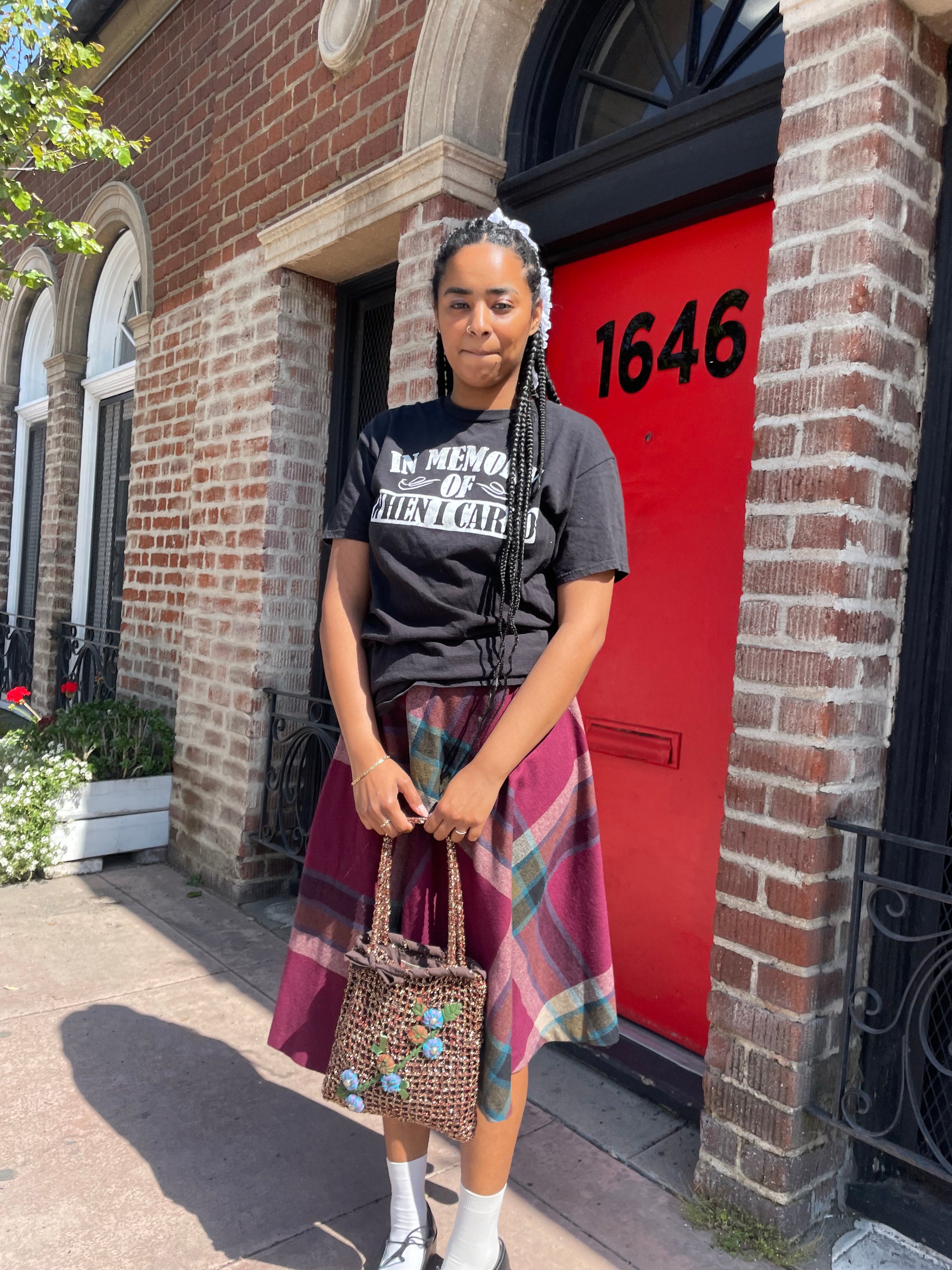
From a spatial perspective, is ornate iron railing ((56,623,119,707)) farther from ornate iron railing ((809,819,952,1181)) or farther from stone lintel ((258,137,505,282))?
ornate iron railing ((809,819,952,1181))

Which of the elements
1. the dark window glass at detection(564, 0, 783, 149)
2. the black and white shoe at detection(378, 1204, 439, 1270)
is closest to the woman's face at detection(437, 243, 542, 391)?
the dark window glass at detection(564, 0, 783, 149)

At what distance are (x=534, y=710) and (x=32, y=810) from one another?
10.7 ft

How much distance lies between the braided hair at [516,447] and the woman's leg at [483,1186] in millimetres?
735

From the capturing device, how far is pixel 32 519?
26.8ft

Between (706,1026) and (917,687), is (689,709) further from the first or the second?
(706,1026)

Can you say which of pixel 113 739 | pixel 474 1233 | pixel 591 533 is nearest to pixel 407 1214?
pixel 474 1233

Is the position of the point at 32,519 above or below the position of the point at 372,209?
below

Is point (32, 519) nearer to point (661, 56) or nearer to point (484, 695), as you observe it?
point (661, 56)

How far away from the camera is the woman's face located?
1750 mm

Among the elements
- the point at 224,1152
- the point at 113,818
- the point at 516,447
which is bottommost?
the point at 224,1152

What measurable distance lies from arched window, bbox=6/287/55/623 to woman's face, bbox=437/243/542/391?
23.3ft

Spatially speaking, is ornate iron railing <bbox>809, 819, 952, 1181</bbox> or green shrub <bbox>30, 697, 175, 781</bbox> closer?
ornate iron railing <bbox>809, 819, 952, 1181</bbox>

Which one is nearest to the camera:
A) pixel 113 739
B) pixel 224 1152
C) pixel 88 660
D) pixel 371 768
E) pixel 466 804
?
pixel 466 804

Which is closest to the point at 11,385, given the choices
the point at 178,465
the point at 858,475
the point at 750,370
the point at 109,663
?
the point at 109,663
